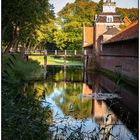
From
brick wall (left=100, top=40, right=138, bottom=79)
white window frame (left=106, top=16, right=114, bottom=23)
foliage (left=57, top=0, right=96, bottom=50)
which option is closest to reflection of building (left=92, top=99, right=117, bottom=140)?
brick wall (left=100, top=40, right=138, bottom=79)

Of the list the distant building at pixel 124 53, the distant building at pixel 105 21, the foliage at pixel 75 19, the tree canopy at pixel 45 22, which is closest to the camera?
the tree canopy at pixel 45 22

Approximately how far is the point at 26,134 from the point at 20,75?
680 inches

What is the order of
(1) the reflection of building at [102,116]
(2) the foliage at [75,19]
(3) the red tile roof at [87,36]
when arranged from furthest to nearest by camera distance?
1. (3) the red tile roof at [87,36]
2. (2) the foliage at [75,19]
3. (1) the reflection of building at [102,116]

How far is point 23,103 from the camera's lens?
9.38 m

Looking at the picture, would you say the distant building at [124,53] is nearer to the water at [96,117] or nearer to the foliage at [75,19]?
the water at [96,117]

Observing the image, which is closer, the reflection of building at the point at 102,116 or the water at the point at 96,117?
the water at the point at 96,117

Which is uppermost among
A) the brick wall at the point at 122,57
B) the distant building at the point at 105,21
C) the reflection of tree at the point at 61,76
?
the distant building at the point at 105,21

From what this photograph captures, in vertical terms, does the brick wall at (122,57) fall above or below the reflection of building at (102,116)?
above

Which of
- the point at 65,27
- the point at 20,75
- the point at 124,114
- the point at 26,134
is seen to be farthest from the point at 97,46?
the point at 26,134

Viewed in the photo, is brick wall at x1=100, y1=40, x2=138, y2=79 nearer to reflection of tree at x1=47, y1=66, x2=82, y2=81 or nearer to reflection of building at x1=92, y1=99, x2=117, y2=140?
reflection of tree at x1=47, y1=66, x2=82, y2=81

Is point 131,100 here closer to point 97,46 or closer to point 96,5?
point 97,46

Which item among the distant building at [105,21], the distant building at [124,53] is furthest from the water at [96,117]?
the distant building at [105,21]

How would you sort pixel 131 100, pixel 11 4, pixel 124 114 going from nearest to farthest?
pixel 124 114 < pixel 131 100 < pixel 11 4

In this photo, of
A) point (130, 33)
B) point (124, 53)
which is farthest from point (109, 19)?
point (130, 33)
